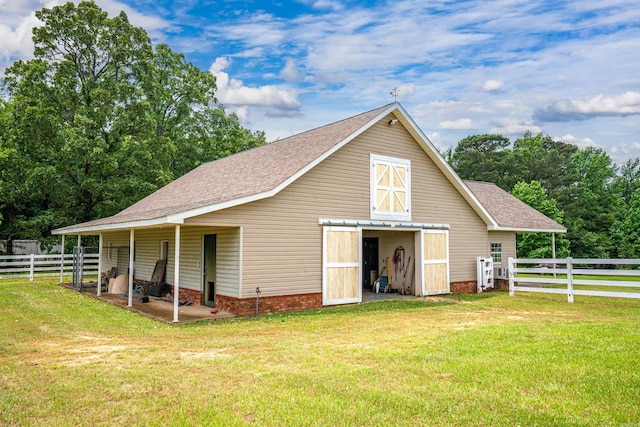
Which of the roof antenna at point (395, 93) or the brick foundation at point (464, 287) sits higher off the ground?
the roof antenna at point (395, 93)

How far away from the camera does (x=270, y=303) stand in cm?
1148

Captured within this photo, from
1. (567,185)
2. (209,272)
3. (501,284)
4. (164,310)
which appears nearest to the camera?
(164,310)

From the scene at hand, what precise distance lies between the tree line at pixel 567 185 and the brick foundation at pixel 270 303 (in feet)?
74.1

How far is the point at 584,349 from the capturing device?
6.91 m

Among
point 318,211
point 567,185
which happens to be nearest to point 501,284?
point 318,211

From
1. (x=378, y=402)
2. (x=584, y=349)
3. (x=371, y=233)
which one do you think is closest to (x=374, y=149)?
(x=371, y=233)

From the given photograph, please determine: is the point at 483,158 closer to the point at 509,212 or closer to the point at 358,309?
the point at 509,212

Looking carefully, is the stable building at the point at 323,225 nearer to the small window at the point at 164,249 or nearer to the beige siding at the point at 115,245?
the small window at the point at 164,249

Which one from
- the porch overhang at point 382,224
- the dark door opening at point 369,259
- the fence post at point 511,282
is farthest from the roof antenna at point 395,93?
the fence post at point 511,282

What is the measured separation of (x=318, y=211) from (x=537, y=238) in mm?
22623

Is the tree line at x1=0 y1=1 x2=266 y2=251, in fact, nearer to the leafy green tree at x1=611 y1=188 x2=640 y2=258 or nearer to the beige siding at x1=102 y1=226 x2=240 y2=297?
the beige siding at x1=102 y1=226 x2=240 y2=297

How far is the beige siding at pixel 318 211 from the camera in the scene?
11289 millimetres

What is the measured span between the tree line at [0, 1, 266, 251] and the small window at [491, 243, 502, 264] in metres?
17.7

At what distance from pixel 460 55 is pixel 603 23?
165 inches
